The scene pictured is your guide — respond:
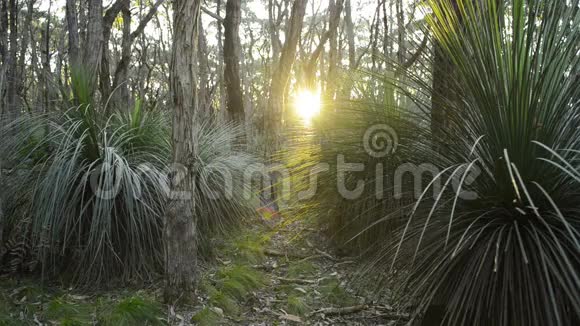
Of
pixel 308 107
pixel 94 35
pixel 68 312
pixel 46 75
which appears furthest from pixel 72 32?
pixel 68 312

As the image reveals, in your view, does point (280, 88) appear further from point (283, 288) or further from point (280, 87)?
point (283, 288)

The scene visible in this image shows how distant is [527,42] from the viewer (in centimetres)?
208

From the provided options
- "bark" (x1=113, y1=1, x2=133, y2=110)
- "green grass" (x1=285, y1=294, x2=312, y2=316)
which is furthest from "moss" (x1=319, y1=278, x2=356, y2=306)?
"bark" (x1=113, y1=1, x2=133, y2=110)

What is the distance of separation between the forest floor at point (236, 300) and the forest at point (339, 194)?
0.06 ft

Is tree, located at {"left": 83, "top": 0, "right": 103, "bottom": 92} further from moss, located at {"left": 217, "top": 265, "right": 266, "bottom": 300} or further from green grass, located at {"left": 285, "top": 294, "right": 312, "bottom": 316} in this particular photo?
green grass, located at {"left": 285, "top": 294, "right": 312, "bottom": 316}

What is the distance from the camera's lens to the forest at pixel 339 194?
2.04 metres

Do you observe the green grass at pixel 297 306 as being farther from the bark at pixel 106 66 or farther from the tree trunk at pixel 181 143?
the bark at pixel 106 66

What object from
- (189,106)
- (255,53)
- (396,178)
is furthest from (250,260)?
(255,53)

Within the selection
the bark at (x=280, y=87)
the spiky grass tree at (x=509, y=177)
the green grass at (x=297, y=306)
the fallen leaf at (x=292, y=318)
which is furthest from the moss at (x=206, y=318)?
the bark at (x=280, y=87)

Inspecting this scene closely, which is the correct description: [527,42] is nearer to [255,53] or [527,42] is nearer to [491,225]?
[491,225]

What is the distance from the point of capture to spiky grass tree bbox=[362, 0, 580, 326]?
1.94m

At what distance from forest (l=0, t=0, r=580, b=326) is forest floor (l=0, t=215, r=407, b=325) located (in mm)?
18

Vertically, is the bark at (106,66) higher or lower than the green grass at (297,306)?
higher
